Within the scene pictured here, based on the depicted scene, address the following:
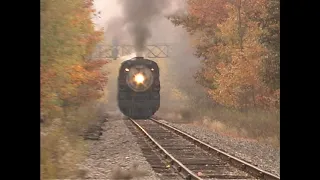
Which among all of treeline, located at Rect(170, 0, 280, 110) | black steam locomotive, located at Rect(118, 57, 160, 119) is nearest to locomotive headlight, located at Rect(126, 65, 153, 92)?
black steam locomotive, located at Rect(118, 57, 160, 119)

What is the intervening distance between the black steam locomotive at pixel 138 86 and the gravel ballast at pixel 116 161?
27.7ft

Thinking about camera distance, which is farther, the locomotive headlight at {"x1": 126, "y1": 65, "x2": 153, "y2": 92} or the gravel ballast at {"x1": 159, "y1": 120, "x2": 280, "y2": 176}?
the locomotive headlight at {"x1": 126, "y1": 65, "x2": 153, "y2": 92}

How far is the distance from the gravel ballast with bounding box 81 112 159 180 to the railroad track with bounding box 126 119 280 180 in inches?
13.6

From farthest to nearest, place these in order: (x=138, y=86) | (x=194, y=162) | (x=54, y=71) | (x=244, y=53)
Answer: (x=138, y=86) < (x=244, y=53) < (x=194, y=162) < (x=54, y=71)

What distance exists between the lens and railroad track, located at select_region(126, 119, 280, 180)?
9.66 meters

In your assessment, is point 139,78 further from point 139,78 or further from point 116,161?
point 116,161

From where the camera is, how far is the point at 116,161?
12.1m

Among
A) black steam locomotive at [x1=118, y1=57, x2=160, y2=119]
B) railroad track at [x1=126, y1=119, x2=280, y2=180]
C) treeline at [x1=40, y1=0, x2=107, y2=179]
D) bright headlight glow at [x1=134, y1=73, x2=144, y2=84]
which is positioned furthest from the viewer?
bright headlight glow at [x1=134, y1=73, x2=144, y2=84]

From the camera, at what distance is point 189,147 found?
14312 mm

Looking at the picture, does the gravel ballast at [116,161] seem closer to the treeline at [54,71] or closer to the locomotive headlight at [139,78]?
the treeline at [54,71]

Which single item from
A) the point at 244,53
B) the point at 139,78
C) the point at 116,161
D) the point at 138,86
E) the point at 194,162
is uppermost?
the point at 244,53

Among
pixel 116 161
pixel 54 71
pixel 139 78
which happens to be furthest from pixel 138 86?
pixel 54 71

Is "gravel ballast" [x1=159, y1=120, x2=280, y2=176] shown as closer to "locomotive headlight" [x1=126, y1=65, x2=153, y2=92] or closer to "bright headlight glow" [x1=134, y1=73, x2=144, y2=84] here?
"locomotive headlight" [x1=126, y1=65, x2=153, y2=92]

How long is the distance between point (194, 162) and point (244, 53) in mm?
7272
